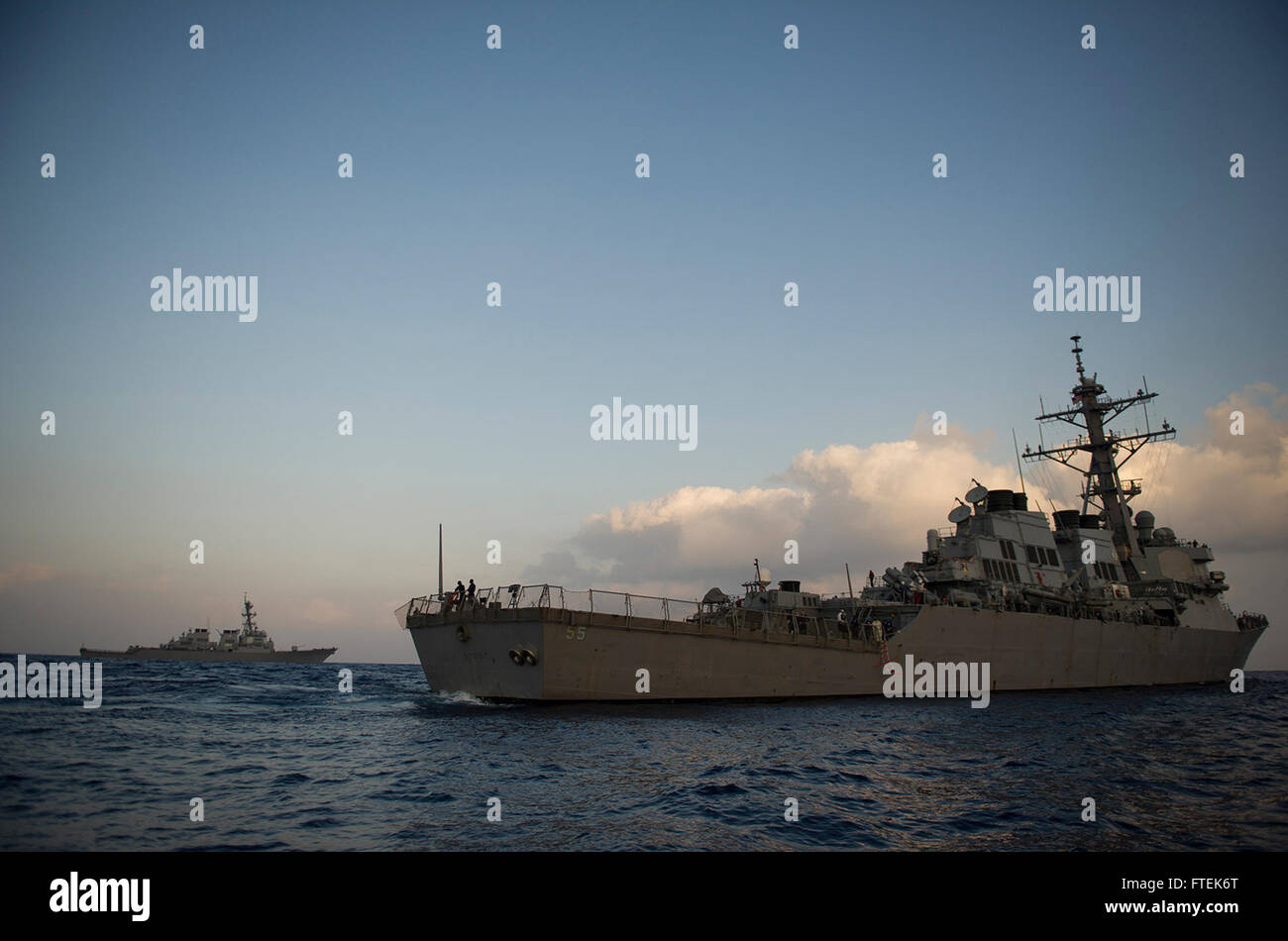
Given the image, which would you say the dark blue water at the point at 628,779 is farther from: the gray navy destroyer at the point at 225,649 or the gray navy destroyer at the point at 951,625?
the gray navy destroyer at the point at 225,649

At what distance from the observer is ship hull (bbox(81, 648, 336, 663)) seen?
286 feet

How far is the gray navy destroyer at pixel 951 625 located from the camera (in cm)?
2412

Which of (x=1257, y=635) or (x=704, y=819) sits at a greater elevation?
(x=704, y=819)

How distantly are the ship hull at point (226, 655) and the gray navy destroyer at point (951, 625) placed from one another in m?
70.4

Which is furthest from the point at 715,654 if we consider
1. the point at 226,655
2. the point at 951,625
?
the point at 226,655

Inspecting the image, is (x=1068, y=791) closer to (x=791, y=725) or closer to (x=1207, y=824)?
(x=1207, y=824)

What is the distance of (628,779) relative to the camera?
1383 cm

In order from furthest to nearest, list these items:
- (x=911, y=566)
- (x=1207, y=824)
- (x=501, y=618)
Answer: (x=911, y=566) → (x=501, y=618) → (x=1207, y=824)

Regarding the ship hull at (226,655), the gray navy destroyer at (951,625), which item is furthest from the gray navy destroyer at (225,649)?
the gray navy destroyer at (951,625)

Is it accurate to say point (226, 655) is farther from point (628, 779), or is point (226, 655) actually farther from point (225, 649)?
point (628, 779)

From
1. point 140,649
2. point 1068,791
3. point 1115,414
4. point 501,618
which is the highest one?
point 1115,414
